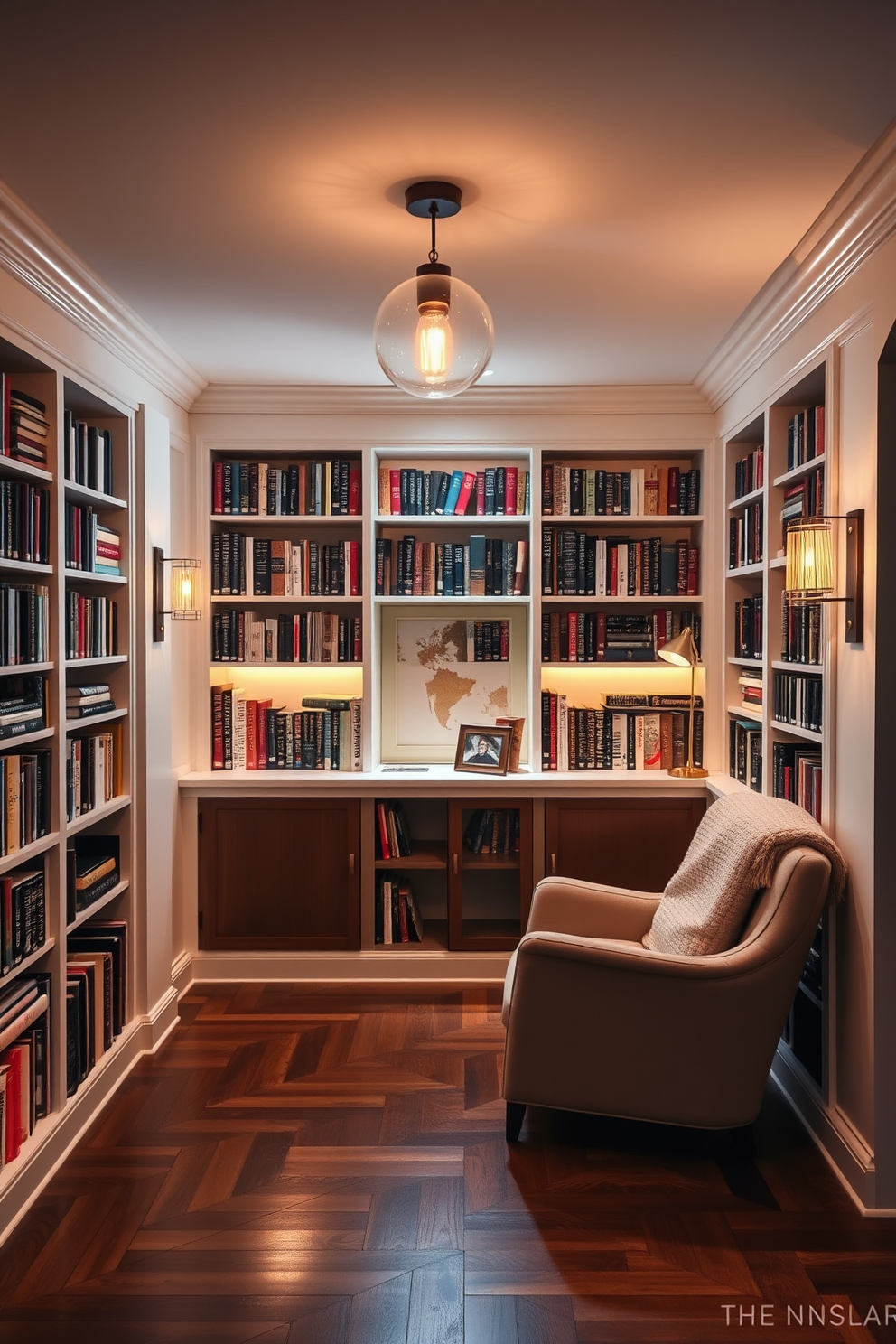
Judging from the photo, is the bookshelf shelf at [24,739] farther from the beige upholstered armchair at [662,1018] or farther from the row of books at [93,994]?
the beige upholstered armchair at [662,1018]

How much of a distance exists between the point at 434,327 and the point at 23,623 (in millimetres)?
1397

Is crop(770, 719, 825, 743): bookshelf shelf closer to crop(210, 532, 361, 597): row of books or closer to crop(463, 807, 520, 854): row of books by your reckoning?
crop(463, 807, 520, 854): row of books

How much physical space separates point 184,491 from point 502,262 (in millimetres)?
2128

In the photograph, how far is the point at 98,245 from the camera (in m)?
2.86

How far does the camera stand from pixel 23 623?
9.14 feet

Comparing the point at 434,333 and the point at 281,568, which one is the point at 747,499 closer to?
the point at 434,333

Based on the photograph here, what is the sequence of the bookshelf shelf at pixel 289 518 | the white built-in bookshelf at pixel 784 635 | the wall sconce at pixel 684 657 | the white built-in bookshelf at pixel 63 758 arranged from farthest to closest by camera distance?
1. the bookshelf shelf at pixel 289 518
2. the wall sconce at pixel 684 657
3. the white built-in bookshelf at pixel 784 635
4. the white built-in bookshelf at pixel 63 758

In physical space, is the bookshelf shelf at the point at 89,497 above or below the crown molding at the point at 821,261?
below

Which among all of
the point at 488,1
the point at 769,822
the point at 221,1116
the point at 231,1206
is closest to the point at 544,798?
the point at 769,822

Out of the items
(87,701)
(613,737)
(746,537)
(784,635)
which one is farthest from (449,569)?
(87,701)

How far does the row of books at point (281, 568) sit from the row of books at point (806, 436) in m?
2.04

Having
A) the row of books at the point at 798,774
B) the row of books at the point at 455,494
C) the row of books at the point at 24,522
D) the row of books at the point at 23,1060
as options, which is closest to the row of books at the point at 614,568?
the row of books at the point at 455,494

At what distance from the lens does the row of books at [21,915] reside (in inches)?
104

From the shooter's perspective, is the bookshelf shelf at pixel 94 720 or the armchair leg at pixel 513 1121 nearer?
the armchair leg at pixel 513 1121
